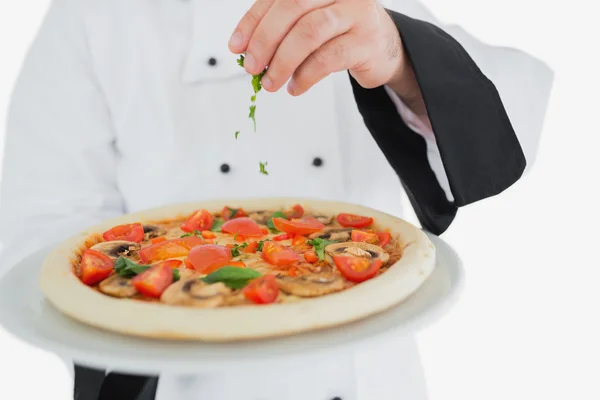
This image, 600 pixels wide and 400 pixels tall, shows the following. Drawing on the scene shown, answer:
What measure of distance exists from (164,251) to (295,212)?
0.41 m

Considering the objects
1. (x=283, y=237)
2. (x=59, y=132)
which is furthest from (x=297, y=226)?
(x=59, y=132)

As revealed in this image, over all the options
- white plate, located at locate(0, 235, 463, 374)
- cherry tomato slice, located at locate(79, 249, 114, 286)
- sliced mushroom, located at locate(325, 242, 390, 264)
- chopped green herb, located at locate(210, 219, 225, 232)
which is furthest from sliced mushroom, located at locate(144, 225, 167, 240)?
sliced mushroom, located at locate(325, 242, 390, 264)

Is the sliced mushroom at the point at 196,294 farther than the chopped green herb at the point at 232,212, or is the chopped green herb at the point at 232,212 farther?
the chopped green herb at the point at 232,212

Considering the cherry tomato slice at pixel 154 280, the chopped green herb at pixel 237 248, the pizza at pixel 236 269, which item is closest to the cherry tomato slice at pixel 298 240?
the pizza at pixel 236 269

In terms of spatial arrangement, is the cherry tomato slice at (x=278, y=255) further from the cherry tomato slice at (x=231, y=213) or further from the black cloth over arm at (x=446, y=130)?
the black cloth over arm at (x=446, y=130)

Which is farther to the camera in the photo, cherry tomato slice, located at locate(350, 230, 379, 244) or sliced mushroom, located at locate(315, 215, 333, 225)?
sliced mushroom, located at locate(315, 215, 333, 225)

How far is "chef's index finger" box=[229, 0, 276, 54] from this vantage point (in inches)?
49.4

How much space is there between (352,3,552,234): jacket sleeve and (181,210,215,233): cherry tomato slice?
0.43 m

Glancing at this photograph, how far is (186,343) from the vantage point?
1.08m

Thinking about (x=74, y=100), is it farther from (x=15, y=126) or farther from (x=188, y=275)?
(x=188, y=275)

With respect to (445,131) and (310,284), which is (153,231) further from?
(445,131)

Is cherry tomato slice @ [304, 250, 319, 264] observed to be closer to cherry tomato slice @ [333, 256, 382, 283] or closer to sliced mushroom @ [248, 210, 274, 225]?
cherry tomato slice @ [333, 256, 382, 283]

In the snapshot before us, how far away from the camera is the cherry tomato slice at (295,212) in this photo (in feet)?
5.52

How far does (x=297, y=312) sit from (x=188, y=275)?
27 centimetres
